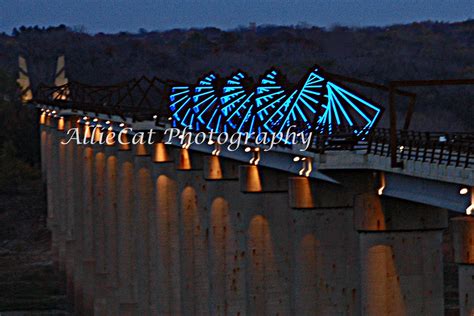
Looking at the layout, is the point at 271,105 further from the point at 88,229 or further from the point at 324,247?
the point at 88,229

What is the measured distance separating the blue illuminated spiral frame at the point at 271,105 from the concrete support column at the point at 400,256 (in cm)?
284

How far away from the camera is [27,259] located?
125938 mm

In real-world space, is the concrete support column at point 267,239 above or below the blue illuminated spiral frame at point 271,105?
below

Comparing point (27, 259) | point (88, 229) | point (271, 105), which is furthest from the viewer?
point (27, 259)

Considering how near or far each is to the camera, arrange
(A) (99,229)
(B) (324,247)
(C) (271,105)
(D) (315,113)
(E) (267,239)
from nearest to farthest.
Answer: (D) (315,113)
(B) (324,247)
(E) (267,239)
(C) (271,105)
(A) (99,229)

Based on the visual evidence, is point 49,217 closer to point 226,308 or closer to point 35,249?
point 35,249

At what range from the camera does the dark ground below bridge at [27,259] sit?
104750 mm

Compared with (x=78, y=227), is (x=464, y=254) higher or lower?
lower

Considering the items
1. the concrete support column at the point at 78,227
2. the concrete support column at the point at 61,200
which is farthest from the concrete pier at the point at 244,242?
the concrete support column at the point at 61,200

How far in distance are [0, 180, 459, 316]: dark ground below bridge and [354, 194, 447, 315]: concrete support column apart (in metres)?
40.0

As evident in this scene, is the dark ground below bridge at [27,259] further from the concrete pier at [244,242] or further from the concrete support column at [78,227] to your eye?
the concrete pier at [244,242]

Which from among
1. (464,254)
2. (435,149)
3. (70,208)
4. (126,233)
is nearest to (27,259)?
(70,208)

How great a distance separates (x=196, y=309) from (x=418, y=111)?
71773 mm

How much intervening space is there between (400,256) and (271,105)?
1720 cm
